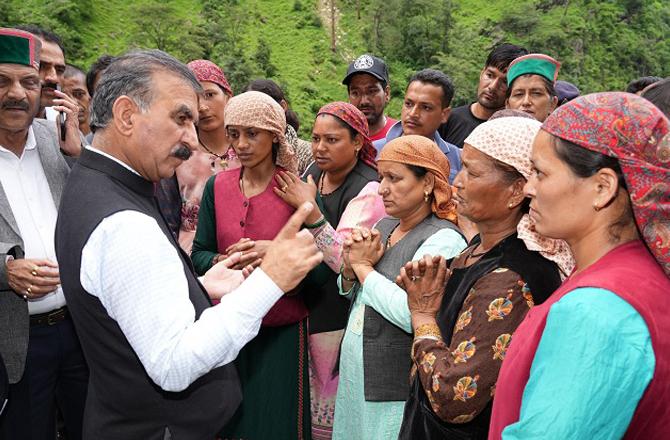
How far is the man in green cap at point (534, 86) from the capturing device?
4.11 meters

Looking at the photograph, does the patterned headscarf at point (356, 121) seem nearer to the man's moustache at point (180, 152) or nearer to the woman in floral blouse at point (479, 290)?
the woman in floral blouse at point (479, 290)

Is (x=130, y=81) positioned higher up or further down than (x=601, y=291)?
higher up

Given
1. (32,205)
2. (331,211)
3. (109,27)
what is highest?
(32,205)

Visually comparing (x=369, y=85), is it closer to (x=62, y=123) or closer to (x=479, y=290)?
(x=62, y=123)

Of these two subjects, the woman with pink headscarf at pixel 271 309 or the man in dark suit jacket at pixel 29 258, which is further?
the woman with pink headscarf at pixel 271 309

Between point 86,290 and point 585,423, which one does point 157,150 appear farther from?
point 585,423

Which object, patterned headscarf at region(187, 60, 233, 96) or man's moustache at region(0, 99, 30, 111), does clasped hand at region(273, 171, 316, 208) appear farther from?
man's moustache at region(0, 99, 30, 111)

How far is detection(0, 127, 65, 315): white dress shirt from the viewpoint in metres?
Answer: 2.76

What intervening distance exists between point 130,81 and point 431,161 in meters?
1.42

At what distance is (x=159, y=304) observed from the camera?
157 centimetres

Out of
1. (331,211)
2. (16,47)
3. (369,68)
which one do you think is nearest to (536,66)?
(369,68)

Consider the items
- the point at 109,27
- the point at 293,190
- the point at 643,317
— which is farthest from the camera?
the point at 109,27

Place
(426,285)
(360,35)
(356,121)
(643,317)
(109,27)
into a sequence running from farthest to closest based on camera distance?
(360,35)
(109,27)
(356,121)
(426,285)
(643,317)

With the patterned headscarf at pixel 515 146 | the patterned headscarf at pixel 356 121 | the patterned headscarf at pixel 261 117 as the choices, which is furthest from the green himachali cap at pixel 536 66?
the patterned headscarf at pixel 515 146
